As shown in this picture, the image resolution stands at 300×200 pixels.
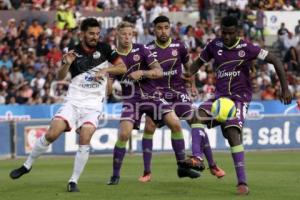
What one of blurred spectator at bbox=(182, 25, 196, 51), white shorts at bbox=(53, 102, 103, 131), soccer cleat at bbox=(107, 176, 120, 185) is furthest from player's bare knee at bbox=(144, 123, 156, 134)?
blurred spectator at bbox=(182, 25, 196, 51)

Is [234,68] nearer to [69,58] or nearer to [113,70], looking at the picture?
[113,70]

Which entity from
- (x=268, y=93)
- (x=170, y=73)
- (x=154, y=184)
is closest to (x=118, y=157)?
(x=154, y=184)

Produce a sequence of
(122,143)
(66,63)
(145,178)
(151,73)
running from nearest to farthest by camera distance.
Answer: (66,63), (151,73), (122,143), (145,178)

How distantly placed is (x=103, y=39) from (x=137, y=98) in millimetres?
14890

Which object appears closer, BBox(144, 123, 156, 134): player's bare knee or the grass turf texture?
the grass turf texture

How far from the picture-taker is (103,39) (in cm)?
2936

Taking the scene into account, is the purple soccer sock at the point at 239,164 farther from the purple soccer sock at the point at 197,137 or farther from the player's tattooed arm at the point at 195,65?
the player's tattooed arm at the point at 195,65

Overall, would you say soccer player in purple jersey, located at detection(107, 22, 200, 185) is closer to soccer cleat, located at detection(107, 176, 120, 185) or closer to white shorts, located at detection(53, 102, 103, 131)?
soccer cleat, located at detection(107, 176, 120, 185)

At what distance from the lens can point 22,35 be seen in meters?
28.8

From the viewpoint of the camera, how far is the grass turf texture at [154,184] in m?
12.2

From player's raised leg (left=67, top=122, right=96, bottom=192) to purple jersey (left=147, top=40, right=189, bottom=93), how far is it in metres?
2.73

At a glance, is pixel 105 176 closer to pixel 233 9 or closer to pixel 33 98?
pixel 33 98

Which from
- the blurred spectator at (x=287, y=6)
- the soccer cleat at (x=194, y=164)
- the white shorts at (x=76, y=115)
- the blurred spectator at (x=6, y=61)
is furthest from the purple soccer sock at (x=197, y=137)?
the blurred spectator at (x=287, y=6)

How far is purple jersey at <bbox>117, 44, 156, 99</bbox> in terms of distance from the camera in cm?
1464
